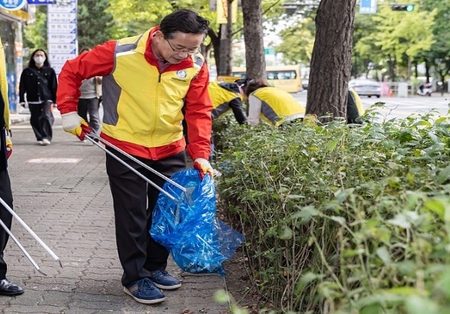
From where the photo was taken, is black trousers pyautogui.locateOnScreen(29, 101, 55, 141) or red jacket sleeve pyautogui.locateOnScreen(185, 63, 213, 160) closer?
red jacket sleeve pyautogui.locateOnScreen(185, 63, 213, 160)

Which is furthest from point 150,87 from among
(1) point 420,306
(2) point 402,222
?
(1) point 420,306

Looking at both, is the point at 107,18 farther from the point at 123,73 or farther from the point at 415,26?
the point at 123,73

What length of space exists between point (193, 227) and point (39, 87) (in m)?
10.00

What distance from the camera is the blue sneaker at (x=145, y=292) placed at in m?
4.47

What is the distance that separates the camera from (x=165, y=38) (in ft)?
13.9

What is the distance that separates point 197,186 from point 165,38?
37.3 inches

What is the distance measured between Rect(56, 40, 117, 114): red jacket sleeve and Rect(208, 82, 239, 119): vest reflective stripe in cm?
432

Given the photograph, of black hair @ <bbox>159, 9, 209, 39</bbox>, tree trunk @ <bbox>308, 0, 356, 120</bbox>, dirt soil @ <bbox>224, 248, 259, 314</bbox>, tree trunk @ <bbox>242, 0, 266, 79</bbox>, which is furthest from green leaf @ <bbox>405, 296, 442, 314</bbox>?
tree trunk @ <bbox>242, 0, 266, 79</bbox>

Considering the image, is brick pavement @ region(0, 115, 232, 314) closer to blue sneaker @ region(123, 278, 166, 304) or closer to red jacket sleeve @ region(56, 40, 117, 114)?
blue sneaker @ region(123, 278, 166, 304)

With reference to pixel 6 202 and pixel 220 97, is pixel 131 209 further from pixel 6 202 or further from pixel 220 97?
pixel 220 97

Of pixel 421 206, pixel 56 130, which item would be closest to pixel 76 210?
pixel 421 206

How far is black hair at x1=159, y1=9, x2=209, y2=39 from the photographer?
416 centimetres

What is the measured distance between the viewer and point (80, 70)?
4418mm

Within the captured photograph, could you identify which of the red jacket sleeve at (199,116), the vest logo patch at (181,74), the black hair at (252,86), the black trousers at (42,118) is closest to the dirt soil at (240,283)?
the red jacket sleeve at (199,116)
